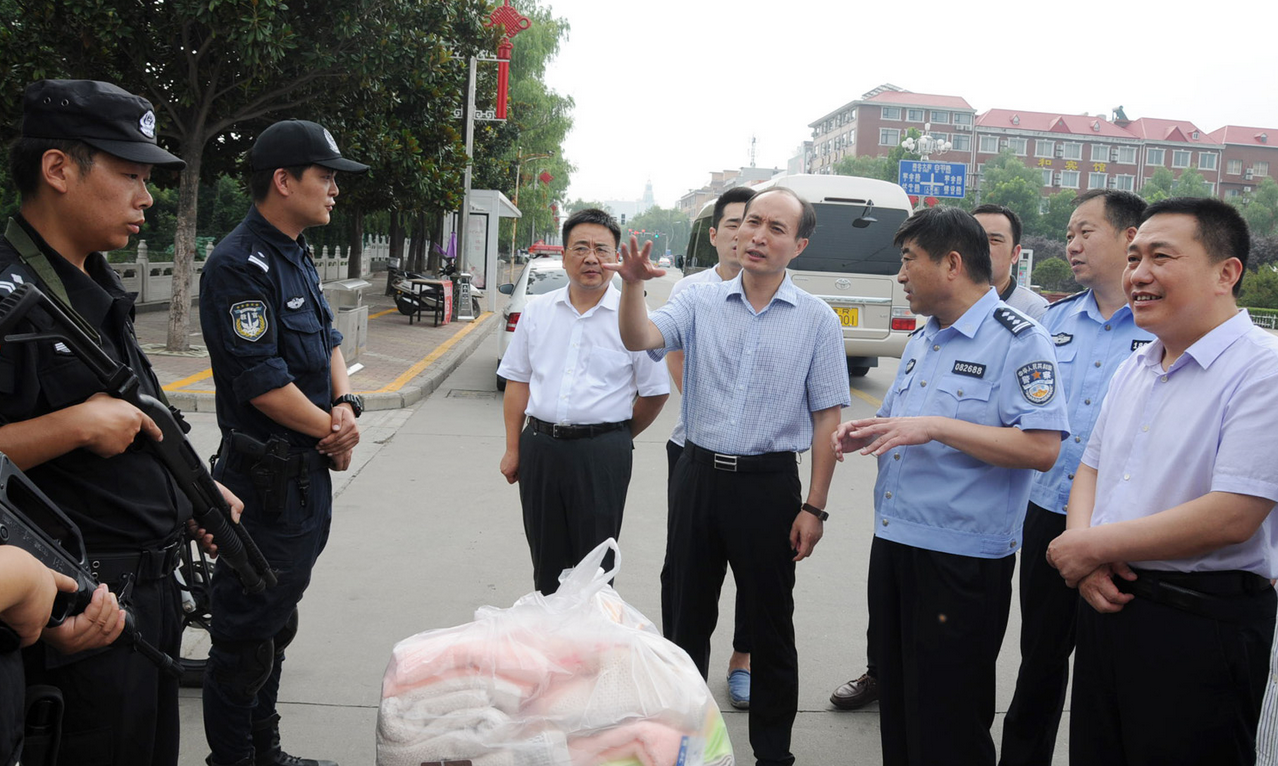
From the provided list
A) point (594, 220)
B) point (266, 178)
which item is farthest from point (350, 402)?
point (594, 220)

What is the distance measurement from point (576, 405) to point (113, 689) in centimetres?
196

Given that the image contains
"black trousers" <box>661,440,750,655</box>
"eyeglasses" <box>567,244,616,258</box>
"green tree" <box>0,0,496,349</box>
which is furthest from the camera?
"green tree" <box>0,0,496,349</box>

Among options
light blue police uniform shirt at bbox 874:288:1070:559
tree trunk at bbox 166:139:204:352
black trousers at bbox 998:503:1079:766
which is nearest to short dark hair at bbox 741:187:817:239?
light blue police uniform shirt at bbox 874:288:1070:559

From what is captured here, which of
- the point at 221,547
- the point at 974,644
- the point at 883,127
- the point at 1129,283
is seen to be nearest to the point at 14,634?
the point at 221,547

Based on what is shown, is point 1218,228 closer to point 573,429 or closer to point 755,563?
point 755,563

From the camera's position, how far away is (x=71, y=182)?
2111 millimetres

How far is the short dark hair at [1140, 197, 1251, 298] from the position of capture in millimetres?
2359

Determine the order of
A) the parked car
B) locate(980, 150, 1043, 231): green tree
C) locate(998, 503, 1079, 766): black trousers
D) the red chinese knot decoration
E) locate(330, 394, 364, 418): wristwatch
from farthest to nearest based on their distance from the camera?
locate(980, 150, 1043, 231): green tree → the red chinese knot decoration → the parked car → locate(998, 503, 1079, 766): black trousers → locate(330, 394, 364, 418): wristwatch

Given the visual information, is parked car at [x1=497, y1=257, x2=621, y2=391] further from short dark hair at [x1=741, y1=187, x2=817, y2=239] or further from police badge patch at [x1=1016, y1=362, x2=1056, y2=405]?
police badge patch at [x1=1016, y1=362, x2=1056, y2=405]

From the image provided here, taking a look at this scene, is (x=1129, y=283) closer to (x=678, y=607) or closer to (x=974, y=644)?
(x=974, y=644)

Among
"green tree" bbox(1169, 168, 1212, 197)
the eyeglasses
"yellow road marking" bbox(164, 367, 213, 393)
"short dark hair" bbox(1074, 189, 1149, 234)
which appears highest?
"green tree" bbox(1169, 168, 1212, 197)

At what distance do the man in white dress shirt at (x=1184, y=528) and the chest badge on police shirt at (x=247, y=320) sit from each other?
236cm

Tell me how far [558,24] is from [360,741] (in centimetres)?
3487

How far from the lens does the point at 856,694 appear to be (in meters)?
3.96
